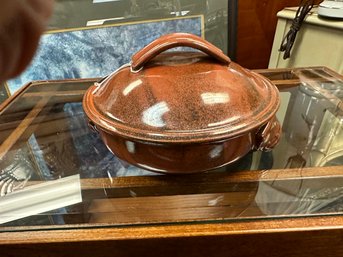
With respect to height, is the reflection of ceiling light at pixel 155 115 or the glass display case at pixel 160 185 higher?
the reflection of ceiling light at pixel 155 115

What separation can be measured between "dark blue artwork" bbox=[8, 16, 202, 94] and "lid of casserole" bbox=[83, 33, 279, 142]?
0.69 m

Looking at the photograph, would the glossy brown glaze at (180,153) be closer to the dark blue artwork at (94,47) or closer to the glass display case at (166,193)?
the glass display case at (166,193)

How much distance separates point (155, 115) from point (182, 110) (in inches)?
1.5

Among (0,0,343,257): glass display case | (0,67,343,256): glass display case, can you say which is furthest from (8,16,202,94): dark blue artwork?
(0,67,343,256): glass display case

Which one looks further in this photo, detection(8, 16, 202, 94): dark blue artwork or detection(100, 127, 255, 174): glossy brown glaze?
detection(8, 16, 202, 94): dark blue artwork

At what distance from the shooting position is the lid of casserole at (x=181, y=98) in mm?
411

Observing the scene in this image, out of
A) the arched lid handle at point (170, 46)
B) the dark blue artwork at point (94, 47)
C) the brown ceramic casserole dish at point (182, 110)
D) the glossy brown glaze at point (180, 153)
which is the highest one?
the arched lid handle at point (170, 46)

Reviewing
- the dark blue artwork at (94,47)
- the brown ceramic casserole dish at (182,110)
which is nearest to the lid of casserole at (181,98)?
the brown ceramic casserole dish at (182,110)

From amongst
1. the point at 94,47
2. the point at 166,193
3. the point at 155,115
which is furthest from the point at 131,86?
the point at 94,47

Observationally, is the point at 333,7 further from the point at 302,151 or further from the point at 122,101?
the point at 122,101

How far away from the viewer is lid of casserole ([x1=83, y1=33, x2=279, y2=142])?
1.35ft

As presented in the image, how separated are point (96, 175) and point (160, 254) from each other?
0.18 meters

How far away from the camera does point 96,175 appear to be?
0.53 metres

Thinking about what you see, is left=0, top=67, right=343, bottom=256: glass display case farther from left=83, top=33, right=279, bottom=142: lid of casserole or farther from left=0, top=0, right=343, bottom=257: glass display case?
left=83, top=33, right=279, bottom=142: lid of casserole
